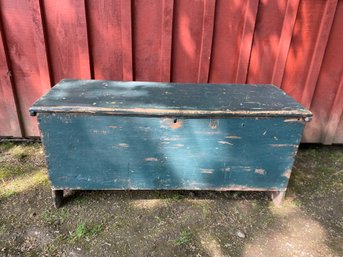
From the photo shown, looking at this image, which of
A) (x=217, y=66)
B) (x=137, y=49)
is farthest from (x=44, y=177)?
(x=217, y=66)

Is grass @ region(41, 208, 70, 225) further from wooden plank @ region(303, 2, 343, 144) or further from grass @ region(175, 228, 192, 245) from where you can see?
wooden plank @ region(303, 2, 343, 144)

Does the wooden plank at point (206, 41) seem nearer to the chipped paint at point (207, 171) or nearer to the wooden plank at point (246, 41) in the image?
the wooden plank at point (246, 41)

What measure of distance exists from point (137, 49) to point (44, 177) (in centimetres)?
152

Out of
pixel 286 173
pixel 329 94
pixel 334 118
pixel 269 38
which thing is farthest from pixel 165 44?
pixel 334 118

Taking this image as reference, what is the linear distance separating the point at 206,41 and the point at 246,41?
0.41m

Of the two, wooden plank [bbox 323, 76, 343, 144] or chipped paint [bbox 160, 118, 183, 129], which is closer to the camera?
chipped paint [bbox 160, 118, 183, 129]

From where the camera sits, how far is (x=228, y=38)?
2.84 metres

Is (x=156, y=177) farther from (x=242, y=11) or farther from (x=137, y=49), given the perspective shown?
A: (x=242, y=11)

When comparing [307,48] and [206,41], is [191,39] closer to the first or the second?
[206,41]

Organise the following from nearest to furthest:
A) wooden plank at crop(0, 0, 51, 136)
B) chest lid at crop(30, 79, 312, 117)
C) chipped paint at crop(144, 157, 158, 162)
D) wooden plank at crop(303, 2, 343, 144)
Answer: chest lid at crop(30, 79, 312, 117) → chipped paint at crop(144, 157, 158, 162) → wooden plank at crop(0, 0, 51, 136) → wooden plank at crop(303, 2, 343, 144)

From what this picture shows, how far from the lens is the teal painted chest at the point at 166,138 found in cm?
196

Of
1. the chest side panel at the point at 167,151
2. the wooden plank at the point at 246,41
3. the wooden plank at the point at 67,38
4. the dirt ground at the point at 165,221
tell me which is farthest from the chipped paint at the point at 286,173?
the wooden plank at the point at 67,38

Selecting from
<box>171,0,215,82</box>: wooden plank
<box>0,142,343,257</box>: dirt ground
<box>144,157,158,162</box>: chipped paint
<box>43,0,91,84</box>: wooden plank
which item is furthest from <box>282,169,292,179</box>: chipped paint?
<box>43,0,91,84</box>: wooden plank

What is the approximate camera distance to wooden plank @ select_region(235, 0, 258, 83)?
107 inches
